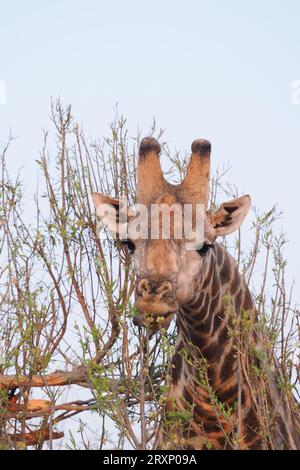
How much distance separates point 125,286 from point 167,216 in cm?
350

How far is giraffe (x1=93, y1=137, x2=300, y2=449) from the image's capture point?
761cm

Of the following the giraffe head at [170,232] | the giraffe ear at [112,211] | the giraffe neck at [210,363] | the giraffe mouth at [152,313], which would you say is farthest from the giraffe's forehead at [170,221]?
the giraffe mouth at [152,313]

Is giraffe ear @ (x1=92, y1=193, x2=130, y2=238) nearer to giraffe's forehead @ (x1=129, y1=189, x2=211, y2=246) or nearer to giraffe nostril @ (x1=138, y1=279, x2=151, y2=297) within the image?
giraffe's forehead @ (x1=129, y1=189, x2=211, y2=246)

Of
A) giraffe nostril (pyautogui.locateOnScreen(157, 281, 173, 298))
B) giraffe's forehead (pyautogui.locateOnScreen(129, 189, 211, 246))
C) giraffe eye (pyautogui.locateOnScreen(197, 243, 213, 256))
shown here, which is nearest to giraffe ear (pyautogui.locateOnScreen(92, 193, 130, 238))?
giraffe's forehead (pyautogui.locateOnScreen(129, 189, 211, 246))

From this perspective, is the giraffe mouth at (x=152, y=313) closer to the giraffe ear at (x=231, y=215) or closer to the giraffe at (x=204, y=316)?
the giraffe at (x=204, y=316)

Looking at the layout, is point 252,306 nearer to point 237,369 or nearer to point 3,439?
point 237,369

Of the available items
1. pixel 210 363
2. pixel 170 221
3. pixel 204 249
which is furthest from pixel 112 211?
pixel 210 363

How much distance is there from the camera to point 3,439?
352 inches

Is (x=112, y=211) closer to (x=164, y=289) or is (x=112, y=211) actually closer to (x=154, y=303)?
(x=164, y=289)

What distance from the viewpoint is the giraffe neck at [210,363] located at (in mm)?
7977

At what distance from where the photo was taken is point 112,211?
27.7ft
